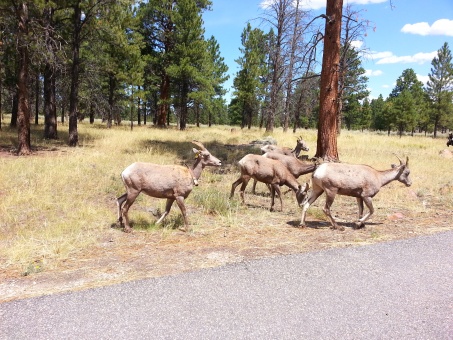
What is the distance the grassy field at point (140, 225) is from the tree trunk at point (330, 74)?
3.06m

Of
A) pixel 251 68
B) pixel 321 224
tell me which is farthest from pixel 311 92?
pixel 321 224

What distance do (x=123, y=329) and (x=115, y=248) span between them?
98.8 inches

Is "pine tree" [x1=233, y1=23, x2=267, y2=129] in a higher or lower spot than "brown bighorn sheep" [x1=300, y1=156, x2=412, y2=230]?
higher

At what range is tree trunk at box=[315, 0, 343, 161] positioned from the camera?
12.3 m

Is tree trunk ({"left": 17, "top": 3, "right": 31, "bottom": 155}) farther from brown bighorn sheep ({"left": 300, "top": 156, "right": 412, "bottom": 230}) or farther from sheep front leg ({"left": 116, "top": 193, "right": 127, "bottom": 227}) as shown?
brown bighorn sheep ({"left": 300, "top": 156, "right": 412, "bottom": 230})

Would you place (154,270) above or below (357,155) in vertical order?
below

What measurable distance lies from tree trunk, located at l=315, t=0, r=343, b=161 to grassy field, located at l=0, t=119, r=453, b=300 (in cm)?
306

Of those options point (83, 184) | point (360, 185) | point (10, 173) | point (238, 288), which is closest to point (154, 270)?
point (238, 288)

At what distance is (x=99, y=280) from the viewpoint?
435cm

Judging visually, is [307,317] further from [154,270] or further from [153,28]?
[153,28]

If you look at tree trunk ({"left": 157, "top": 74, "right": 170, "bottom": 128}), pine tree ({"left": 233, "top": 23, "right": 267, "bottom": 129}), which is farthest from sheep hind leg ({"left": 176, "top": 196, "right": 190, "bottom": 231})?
pine tree ({"left": 233, "top": 23, "right": 267, "bottom": 129})

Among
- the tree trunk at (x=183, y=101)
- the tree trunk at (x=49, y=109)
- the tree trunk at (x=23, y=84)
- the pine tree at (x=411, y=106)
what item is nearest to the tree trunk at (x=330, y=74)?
the tree trunk at (x=23, y=84)

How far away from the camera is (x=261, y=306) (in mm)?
3822

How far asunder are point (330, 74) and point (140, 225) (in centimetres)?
907
